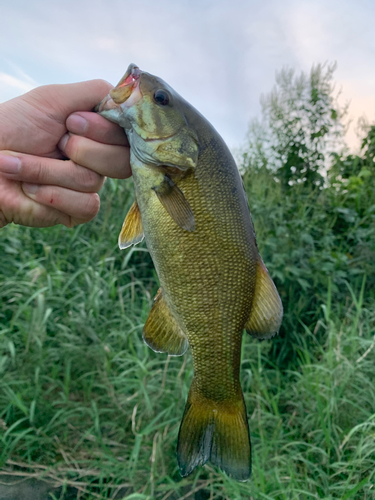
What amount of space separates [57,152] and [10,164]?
0.74ft

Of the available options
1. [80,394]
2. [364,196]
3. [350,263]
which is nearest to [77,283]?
[80,394]

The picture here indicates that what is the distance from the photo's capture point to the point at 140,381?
8.04ft

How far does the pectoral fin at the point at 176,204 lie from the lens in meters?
1.08

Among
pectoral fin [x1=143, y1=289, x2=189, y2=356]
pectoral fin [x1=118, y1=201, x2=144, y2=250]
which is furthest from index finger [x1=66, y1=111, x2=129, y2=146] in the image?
pectoral fin [x1=143, y1=289, x2=189, y2=356]

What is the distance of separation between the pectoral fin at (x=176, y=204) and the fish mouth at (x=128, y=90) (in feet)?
0.86

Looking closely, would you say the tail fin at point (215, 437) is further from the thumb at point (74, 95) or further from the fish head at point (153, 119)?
the thumb at point (74, 95)

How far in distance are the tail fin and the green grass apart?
1.01 metres

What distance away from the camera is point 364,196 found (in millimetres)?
4617

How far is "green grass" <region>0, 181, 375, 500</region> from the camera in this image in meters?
2.19

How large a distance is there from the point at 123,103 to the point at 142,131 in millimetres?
103

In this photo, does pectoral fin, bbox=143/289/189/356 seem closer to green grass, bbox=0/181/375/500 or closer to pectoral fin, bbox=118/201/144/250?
pectoral fin, bbox=118/201/144/250

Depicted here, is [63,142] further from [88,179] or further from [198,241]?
[198,241]

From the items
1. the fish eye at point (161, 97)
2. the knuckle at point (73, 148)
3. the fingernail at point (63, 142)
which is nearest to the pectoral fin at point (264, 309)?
the fish eye at point (161, 97)

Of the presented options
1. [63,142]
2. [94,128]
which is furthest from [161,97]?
[63,142]
